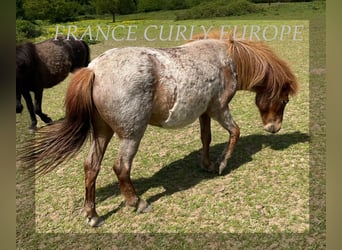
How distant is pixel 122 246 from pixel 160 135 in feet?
8.42

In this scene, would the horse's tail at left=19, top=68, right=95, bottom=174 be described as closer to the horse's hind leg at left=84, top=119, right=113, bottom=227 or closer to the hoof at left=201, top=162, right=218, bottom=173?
A: the horse's hind leg at left=84, top=119, right=113, bottom=227

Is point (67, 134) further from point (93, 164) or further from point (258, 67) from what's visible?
point (258, 67)

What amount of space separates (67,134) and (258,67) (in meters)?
2.57

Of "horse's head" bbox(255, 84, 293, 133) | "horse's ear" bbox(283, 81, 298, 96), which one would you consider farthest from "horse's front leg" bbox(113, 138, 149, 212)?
"horse's ear" bbox(283, 81, 298, 96)

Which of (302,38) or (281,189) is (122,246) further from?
(302,38)

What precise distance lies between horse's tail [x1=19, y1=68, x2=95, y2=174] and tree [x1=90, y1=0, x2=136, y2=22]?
1351 cm

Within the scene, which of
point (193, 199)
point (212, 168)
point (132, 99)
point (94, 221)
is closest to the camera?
point (132, 99)

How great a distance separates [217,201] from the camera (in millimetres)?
3461

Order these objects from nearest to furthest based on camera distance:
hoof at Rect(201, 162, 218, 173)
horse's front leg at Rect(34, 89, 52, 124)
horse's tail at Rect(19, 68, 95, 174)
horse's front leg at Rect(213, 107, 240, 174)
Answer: horse's tail at Rect(19, 68, 95, 174) → horse's front leg at Rect(213, 107, 240, 174) → hoof at Rect(201, 162, 218, 173) → horse's front leg at Rect(34, 89, 52, 124)

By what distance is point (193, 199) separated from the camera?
11.6 ft

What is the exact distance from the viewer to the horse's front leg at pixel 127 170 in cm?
309

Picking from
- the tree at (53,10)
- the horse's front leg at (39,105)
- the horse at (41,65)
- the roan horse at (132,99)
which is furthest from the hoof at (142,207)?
the tree at (53,10)

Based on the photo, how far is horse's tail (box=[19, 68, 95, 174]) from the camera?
2877mm

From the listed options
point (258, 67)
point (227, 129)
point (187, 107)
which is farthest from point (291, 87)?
point (187, 107)
